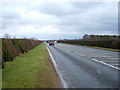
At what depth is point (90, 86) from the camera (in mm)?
6676

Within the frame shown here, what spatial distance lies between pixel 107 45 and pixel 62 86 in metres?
35.9

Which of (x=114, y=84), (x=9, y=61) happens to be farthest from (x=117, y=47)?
(x=114, y=84)

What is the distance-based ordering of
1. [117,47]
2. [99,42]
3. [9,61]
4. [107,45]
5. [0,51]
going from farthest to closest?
1. [99,42]
2. [107,45]
3. [117,47]
4. [9,61]
5. [0,51]

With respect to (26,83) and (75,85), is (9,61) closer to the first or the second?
(26,83)

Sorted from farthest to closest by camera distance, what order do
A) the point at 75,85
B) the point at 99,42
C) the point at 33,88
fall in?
1. the point at 99,42
2. the point at 75,85
3. the point at 33,88

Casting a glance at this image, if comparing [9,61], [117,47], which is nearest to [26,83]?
[9,61]

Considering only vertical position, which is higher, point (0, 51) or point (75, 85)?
point (0, 51)

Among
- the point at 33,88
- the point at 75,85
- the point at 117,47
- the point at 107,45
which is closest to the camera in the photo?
the point at 33,88

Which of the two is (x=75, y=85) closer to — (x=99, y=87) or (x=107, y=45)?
(x=99, y=87)

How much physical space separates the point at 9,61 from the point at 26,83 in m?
7.78

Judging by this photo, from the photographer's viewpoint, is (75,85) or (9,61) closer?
(75,85)

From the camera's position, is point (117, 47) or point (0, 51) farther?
point (117, 47)

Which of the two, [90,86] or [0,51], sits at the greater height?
[0,51]

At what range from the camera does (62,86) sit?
22.9ft
